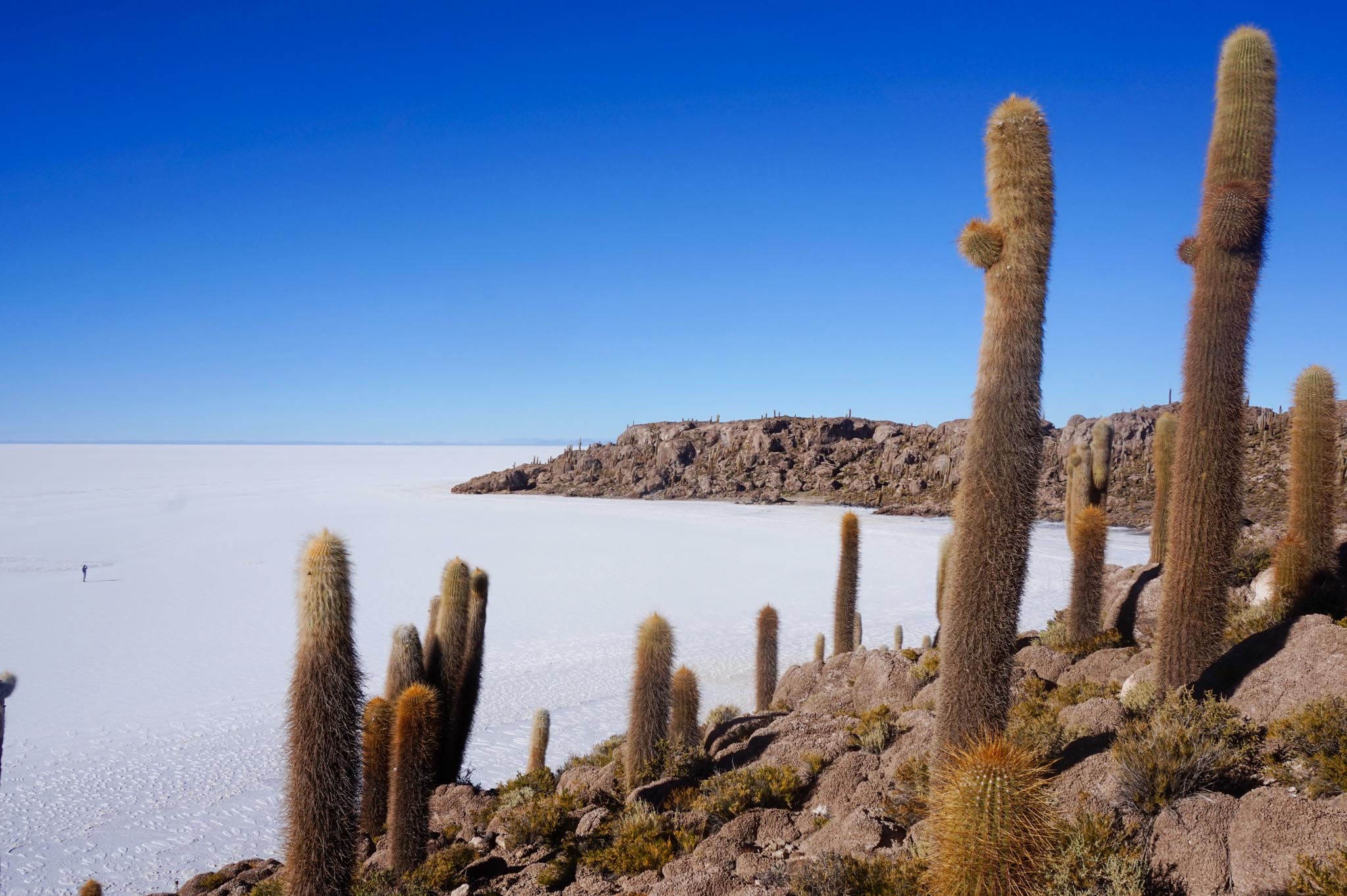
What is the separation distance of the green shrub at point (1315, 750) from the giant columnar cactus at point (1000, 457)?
5.33 feet

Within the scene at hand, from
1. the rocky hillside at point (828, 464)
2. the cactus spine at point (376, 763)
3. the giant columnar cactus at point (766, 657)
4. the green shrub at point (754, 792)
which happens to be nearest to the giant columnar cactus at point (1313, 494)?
the green shrub at point (754, 792)

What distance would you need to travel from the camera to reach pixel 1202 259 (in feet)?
21.1

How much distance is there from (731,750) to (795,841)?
2.86m

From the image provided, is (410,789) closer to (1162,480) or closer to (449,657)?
(449,657)

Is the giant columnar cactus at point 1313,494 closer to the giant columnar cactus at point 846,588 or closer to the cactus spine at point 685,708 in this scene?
the giant columnar cactus at point 846,588

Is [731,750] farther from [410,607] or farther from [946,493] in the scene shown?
[946,493]

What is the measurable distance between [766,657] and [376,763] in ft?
20.7

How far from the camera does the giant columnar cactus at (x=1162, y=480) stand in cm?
968

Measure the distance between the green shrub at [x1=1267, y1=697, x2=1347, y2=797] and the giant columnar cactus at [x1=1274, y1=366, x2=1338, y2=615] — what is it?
133 inches

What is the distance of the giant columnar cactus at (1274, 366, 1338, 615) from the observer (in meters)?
7.86

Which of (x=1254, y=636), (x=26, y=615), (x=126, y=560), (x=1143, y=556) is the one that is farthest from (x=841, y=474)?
(x=1254, y=636)

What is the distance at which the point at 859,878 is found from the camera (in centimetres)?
471

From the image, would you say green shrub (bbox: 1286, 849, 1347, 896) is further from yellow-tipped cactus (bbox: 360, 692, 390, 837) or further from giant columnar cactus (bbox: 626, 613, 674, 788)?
yellow-tipped cactus (bbox: 360, 692, 390, 837)

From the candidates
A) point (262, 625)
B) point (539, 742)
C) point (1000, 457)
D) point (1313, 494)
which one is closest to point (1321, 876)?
point (1000, 457)
